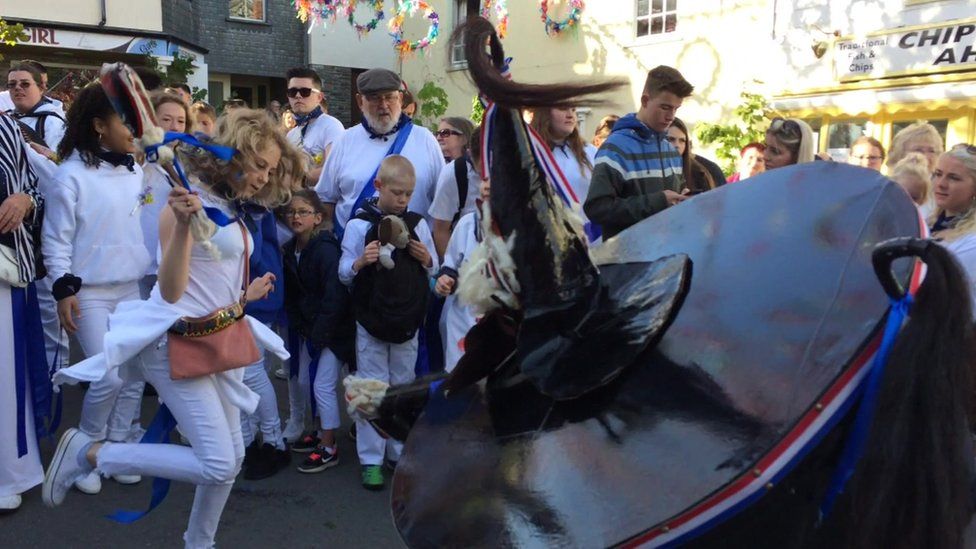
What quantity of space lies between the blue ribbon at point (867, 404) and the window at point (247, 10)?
23086 millimetres

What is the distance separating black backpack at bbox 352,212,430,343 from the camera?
436cm

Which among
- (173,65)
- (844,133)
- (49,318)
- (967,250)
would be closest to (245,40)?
(173,65)

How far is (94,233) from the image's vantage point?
4.25m

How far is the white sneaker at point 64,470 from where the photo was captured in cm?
327

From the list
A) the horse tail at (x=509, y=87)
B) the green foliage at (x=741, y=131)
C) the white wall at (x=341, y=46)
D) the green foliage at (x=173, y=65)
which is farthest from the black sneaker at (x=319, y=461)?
the white wall at (x=341, y=46)

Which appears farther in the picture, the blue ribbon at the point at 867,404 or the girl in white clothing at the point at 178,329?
the girl in white clothing at the point at 178,329

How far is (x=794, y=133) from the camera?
460 cm

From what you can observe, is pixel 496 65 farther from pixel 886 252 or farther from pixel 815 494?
pixel 815 494

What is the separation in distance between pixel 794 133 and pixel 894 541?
3798 millimetres

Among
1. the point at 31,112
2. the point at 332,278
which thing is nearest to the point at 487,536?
the point at 332,278

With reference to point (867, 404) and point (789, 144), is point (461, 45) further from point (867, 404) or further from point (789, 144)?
point (789, 144)

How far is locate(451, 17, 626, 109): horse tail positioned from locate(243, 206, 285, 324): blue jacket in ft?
10.1

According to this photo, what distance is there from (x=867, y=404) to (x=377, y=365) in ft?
11.5

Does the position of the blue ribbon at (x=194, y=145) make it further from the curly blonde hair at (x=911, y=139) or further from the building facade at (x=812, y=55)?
the building facade at (x=812, y=55)
